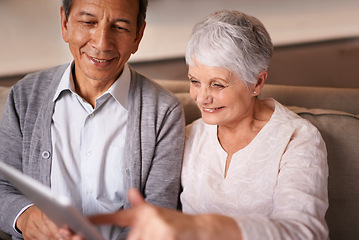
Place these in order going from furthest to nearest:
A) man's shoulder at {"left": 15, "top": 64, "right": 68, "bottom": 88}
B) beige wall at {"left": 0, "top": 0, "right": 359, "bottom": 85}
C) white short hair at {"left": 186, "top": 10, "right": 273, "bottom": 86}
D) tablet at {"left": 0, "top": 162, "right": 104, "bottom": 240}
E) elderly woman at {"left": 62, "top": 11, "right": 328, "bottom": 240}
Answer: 1. beige wall at {"left": 0, "top": 0, "right": 359, "bottom": 85}
2. man's shoulder at {"left": 15, "top": 64, "right": 68, "bottom": 88}
3. white short hair at {"left": 186, "top": 10, "right": 273, "bottom": 86}
4. elderly woman at {"left": 62, "top": 11, "right": 328, "bottom": 240}
5. tablet at {"left": 0, "top": 162, "right": 104, "bottom": 240}

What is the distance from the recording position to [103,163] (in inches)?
58.4

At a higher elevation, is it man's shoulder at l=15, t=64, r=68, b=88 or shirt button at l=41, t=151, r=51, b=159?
man's shoulder at l=15, t=64, r=68, b=88

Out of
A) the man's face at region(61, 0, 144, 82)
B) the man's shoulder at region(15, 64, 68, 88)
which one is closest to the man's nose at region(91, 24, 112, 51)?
the man's face at region(61, 0, 144, 82)

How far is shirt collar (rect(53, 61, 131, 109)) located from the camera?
1498 mm

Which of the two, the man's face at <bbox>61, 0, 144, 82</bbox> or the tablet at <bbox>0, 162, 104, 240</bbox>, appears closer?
the tablet at <bbox>0, 162, 104, 240</bbox>

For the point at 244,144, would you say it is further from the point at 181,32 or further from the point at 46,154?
the point at 181,32

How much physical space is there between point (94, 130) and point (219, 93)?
18.0 inches

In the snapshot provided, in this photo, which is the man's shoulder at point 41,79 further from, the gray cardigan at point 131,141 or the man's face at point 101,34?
the man's face at point 101,34

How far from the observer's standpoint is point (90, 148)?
1.48 metres

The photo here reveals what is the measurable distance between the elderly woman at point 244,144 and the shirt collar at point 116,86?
0.86 feet

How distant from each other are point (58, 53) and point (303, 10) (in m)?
1.51

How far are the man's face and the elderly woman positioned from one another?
0.74 feet

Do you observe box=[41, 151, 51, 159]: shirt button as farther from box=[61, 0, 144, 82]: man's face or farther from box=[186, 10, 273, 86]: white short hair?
box=[186, 10, 273, 86]: white short hair

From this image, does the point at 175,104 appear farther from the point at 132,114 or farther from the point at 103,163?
the point at 103,163
